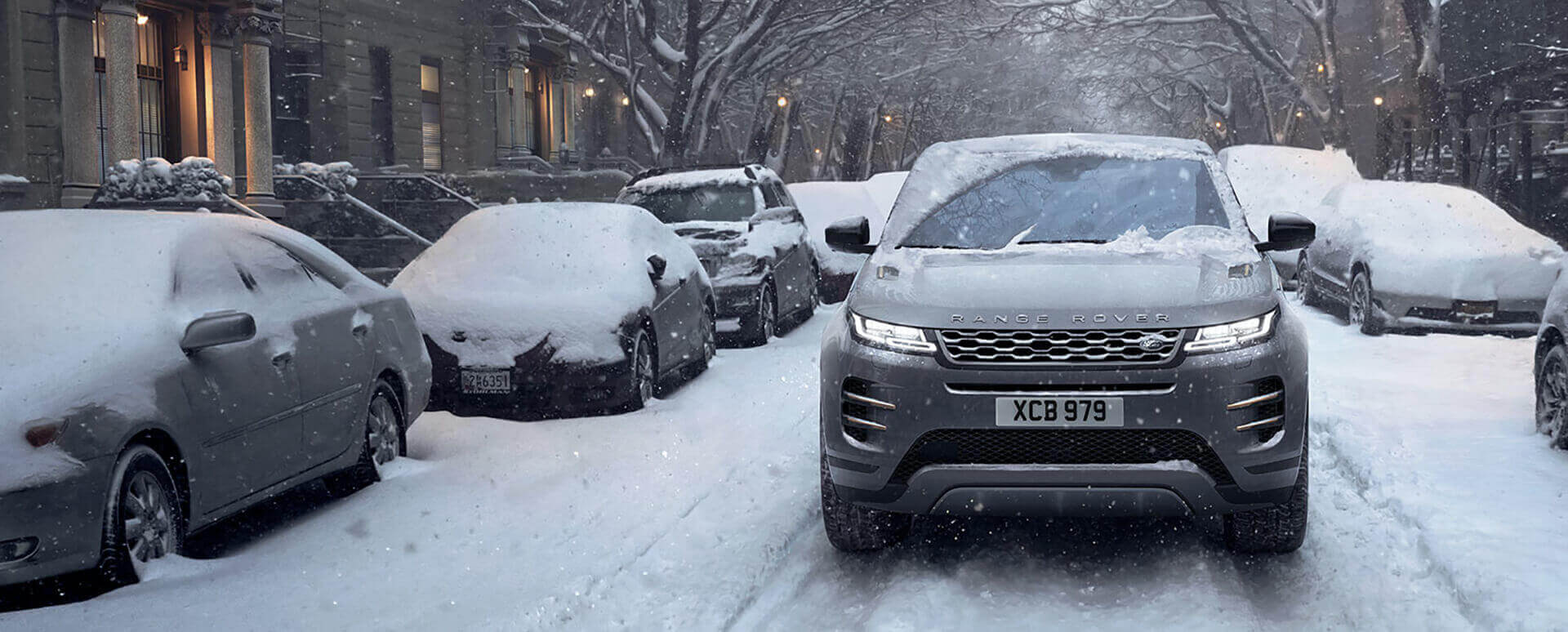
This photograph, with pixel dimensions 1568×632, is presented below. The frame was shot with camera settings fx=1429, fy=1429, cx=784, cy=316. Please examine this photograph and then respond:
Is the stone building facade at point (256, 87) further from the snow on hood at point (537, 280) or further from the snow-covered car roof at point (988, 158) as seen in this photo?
the snow-covered car roof at point (988, 158)

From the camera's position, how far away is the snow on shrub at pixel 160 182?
18.3 meters

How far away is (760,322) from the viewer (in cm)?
1373

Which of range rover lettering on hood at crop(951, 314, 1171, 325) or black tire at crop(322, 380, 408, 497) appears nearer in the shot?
range rover lettering on hood at crop(951, 314, 1171, 325)

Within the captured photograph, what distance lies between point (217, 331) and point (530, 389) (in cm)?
353

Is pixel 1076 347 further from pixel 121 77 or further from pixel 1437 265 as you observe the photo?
pixel 121 77

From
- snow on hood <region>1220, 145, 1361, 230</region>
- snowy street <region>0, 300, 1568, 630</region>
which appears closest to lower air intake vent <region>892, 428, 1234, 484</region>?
snowy street <region>0, 300, 1568, 630</region>

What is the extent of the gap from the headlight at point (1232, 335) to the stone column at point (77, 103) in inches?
742

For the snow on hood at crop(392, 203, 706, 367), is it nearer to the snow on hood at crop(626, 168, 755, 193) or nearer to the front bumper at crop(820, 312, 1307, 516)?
the snow on hood at crop(626, 168, 755, 193)

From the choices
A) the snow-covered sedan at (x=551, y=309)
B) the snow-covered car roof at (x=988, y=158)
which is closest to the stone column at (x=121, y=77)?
the snow-covered sedan at (x=551, y=309)

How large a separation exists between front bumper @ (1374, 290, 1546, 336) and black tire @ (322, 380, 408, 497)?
9.93 m

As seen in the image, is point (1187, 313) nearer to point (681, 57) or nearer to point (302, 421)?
point (302, 421)

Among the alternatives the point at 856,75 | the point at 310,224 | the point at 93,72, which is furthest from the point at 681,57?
the point at 856,75

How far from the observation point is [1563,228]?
29031 millimetres

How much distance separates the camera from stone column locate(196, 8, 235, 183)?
2303cm
